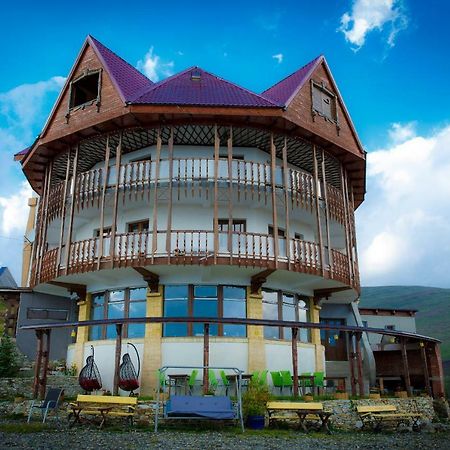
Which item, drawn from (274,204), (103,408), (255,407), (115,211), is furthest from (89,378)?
(274,204)

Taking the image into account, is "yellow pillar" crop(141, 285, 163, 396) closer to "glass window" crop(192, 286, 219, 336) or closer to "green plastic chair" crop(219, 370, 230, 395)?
"glass window" crop(192, 286, 219, 336)

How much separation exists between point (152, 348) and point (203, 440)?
8.22 meters

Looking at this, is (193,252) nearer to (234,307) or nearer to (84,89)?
(234,307)

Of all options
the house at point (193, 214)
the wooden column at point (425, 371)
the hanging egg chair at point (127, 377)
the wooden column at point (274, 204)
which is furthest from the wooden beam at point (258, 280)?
the wooden column at point (425, 371)

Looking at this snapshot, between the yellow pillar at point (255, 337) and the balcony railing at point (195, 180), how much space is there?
397cm

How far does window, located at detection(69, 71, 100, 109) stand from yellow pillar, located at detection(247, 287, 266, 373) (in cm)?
1090

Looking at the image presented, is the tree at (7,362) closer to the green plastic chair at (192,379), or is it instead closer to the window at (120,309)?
the window at (120,309)

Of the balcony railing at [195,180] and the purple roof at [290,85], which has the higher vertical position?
the purple roof at [290,85]

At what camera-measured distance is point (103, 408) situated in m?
14.7

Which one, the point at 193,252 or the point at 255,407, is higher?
the point at 193,252

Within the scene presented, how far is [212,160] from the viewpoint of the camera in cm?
2150

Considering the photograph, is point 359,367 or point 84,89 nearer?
point 359,367

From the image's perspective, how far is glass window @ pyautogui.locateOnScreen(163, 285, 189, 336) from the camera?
21.2 m

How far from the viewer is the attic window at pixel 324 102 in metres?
24.5
